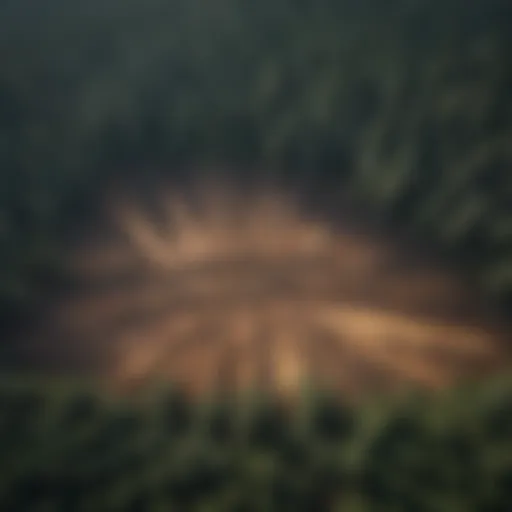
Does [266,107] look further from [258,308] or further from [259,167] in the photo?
[258,308]

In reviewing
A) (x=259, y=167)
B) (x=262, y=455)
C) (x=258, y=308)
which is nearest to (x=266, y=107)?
(x=259, y=167)

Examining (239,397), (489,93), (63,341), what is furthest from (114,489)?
(489,93)

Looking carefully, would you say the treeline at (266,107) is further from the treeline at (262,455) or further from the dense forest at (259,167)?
the treeline at (262,455)

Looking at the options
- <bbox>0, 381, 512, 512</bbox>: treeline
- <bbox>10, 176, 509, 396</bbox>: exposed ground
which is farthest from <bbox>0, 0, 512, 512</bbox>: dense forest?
<bbox>10, 176, 509, 396</bbox>: exposed ground

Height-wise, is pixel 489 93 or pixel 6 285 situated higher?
pixel 489 93

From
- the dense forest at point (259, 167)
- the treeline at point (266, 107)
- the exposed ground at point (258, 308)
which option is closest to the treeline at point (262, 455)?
the dense forest at point (259, 167)

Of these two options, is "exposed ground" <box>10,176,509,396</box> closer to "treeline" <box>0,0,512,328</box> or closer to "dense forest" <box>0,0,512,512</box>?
"dense forest" <box>0,0,512,512</box>

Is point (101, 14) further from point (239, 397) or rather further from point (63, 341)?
point (239, 397)
